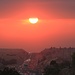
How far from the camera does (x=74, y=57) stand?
295ft

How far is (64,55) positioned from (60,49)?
1485 centimetres

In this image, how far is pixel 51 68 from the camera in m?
82.5

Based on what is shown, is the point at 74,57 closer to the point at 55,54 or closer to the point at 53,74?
the point at 53,74

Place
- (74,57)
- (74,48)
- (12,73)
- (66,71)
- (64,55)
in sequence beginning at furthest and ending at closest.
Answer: (74,48) → (64,55) → (74,57) → (66,71) → (12,73)

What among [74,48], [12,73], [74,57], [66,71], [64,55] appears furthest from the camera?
[74,48]

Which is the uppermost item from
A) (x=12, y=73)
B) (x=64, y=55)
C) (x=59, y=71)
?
(x=64, y=55)

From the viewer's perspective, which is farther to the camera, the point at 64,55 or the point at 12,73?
the point at 64,55

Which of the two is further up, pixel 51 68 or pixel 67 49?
pixel 67 49

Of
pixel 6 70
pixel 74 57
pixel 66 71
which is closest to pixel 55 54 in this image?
pixel 74 57

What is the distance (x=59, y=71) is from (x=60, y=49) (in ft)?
355

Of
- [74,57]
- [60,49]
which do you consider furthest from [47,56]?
[74,57]

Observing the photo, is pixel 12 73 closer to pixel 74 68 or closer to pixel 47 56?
pixel 74 68

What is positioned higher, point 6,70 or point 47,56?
point 47,56

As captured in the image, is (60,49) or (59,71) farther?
(60,49)
